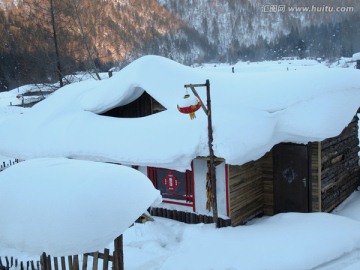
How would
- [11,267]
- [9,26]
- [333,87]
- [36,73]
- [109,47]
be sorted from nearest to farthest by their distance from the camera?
[11,267] → [333,87] → [36,73] → [9,26] → [109,47]

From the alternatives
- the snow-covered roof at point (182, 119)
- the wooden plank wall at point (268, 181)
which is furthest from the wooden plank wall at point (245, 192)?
the snow-covered roof at point (182, 119)

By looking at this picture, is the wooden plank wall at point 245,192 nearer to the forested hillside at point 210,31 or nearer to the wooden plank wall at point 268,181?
Result: the wooden plank wall at point 268,181

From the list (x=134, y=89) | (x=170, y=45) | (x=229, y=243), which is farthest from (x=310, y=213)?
(x=170, y=45)

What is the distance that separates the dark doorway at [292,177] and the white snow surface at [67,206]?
225 inches

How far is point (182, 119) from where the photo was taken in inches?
419

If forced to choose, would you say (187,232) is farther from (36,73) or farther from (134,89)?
(36,73)

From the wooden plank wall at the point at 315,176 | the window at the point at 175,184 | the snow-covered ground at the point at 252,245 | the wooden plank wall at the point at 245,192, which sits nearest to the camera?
the snow-covered ground at the point at 252,245

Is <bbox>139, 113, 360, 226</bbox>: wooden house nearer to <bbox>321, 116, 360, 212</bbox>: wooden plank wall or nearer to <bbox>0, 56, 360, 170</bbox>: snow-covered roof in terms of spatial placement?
<bbox>321, 116, 360, 212</bbox>: wooden plank wall

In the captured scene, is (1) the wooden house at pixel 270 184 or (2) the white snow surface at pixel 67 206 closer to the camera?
(2) the white snow surface at pixel 67 206

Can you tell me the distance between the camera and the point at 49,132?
1256cm

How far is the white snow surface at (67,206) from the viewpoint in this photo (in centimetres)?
511

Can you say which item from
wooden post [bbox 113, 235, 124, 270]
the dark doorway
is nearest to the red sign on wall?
the dark doorway

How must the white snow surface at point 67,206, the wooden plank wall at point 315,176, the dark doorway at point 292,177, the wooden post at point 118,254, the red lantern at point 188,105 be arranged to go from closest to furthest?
the white snow surface at point 67,206 < the wooden post at point 118,254 < the red lantern at point 188,105 < the wooden plank wall at point 315,176 < the dark doorway at point 292,177

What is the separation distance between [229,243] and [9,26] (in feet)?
240
